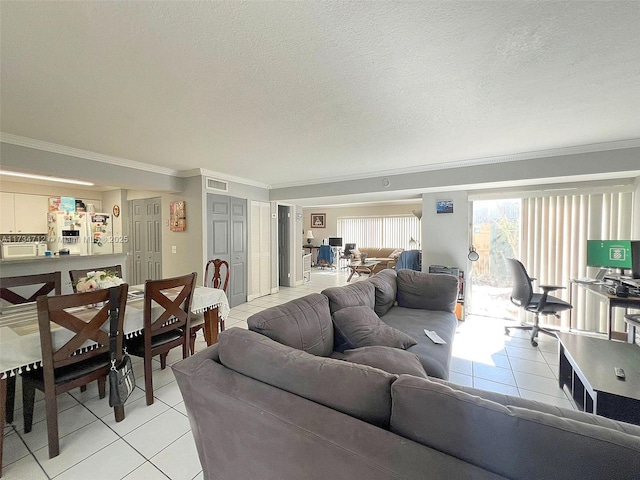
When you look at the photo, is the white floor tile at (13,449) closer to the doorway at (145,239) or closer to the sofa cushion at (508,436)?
the sofa cushion at (508,436)

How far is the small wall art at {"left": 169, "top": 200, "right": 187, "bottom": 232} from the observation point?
4637 mm

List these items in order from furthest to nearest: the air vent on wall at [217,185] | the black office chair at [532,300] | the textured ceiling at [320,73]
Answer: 1. the air vent on wall at [217,185]
2. the black office chair at [532,300]
3. the textured ceiling at [320,73]

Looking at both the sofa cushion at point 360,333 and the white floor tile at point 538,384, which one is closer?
the sofa cushion at point 360,333

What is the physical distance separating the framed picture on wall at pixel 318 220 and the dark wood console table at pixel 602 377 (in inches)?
352

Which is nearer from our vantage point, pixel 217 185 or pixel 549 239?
pixel 549 239

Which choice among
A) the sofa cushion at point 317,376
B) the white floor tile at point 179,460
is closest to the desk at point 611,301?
the sofa cushion at point 317,376

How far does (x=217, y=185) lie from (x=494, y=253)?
15.9 feet

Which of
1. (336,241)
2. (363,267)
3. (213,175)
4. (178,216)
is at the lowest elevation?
(363,267)

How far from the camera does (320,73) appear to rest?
1.77 m

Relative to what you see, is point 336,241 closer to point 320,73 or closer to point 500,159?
point 500,159

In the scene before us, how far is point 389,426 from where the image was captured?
897 mm

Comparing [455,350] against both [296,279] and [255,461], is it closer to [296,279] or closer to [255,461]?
[255,461]

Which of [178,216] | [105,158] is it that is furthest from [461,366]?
[105,158]

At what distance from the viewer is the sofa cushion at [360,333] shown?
1976mm
